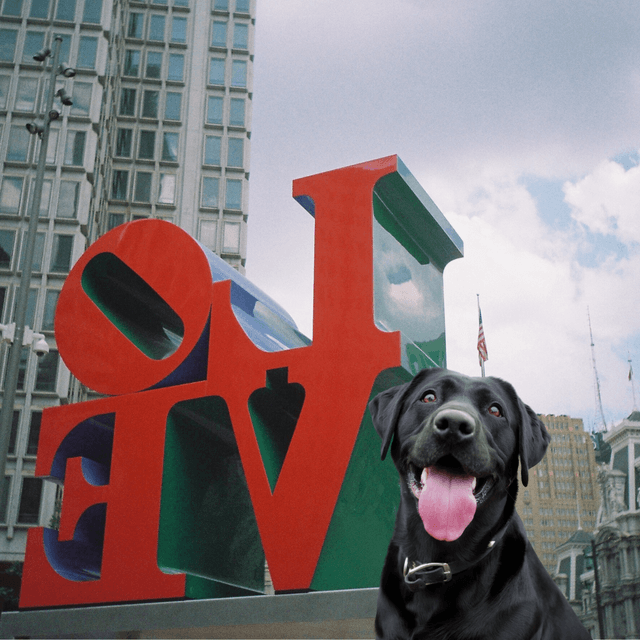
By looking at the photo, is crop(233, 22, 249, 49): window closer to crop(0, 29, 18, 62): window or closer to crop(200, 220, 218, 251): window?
crop(200, 220, 218, 251): window

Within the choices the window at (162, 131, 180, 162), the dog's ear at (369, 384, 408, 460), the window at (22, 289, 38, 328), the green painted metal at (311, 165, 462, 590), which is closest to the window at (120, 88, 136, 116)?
the window at (162, 131, 180, 162)

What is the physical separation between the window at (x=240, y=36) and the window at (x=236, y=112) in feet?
13.8

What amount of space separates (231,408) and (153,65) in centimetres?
4544

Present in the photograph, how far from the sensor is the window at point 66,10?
140 ft

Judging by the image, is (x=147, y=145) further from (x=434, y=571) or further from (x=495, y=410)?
(x=434, y=571)

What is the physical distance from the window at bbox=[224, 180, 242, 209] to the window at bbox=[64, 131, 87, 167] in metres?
9.35

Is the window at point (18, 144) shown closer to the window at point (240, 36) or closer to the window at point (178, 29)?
the window at point (178, 29)

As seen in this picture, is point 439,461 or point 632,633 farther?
point 632,633

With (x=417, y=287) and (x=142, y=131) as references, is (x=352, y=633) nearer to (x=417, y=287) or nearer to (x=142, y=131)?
(x=417, y=287)

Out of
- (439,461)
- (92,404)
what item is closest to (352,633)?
(92,404)

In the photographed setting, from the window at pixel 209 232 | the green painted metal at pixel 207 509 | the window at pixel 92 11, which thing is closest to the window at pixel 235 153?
the window at pixel 209 232

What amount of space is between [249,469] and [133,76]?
149 ft

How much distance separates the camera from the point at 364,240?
9.95m

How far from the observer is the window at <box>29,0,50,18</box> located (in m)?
42.5
